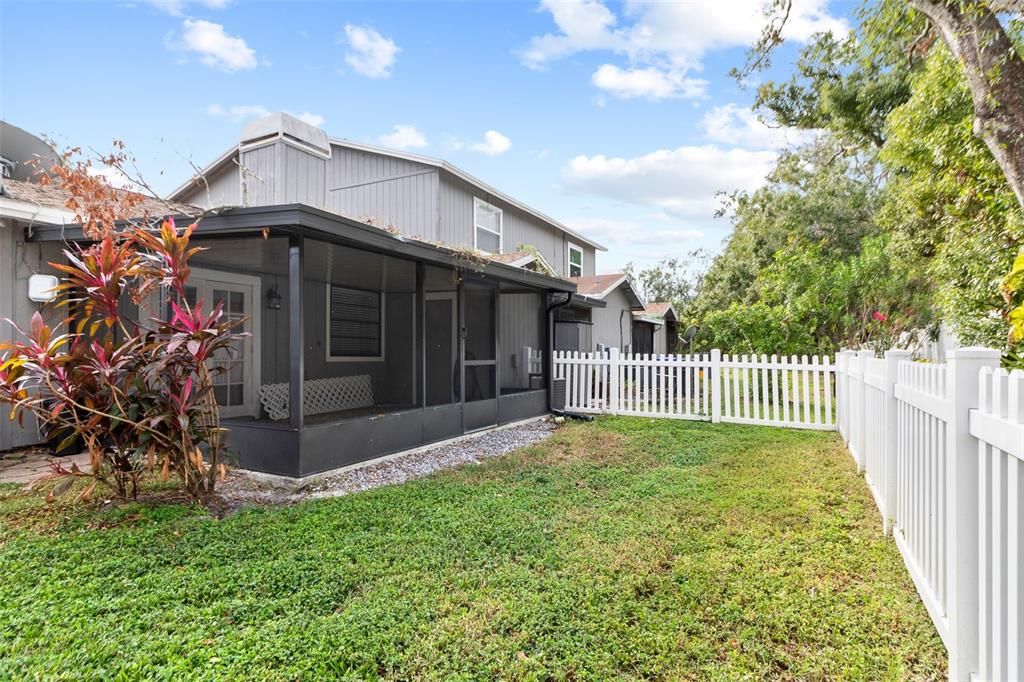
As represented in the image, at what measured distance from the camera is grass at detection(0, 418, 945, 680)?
2303mm

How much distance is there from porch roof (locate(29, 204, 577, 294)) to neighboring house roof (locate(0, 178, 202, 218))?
23cm

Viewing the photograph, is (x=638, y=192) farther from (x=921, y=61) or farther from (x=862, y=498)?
(x=862, y=498)

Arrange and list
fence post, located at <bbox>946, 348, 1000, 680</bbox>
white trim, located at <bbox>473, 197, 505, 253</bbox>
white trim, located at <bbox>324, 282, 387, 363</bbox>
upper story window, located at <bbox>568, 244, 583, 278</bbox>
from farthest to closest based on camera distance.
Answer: upper story window, located at <bbox>568, 244, 583, 278</bbox>
white trim, located at <bbox>473, 197, 505, 253</bbox>
white trim, located at <bbox>324, 282, 387, 363</bbox>
fence post, located at <bbox>946, 348, 1000, 680</bbox>

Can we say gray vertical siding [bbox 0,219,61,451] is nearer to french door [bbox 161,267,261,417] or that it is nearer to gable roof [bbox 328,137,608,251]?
french door [bbox 161,267,261,417]

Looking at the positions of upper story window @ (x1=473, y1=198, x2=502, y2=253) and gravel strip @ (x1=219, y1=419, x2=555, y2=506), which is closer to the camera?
gravel strip @ (x1=219, y1=419, x2=555, y2=506)

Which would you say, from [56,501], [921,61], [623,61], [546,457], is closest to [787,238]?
[921,61]

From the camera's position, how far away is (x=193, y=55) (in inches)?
348

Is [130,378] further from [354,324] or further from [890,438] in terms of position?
[890,438]

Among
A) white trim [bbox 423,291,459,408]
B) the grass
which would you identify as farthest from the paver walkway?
white trim [bbox 423,291,459,408]

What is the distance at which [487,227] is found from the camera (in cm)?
1273

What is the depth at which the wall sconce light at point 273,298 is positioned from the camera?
26.7 ft

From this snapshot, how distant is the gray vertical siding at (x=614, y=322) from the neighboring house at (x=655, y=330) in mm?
1030

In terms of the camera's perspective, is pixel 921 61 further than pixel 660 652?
Yes

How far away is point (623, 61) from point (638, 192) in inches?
870
